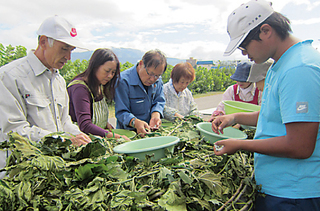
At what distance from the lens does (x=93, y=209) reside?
843mm

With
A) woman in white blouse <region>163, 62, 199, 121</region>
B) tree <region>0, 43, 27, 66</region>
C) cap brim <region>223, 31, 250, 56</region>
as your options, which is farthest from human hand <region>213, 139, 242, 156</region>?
tree <region>0, 43, 27, 66</region>

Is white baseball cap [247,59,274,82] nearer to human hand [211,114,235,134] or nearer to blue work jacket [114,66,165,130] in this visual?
human hand [211,114,235,134]

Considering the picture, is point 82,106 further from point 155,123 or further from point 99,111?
point 155,123

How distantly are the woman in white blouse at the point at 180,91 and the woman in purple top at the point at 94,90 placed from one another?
1013mm

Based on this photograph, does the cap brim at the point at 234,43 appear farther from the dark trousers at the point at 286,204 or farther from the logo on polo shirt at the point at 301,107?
the dark trousers at the point at 286,204

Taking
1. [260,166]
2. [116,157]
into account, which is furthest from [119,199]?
[260,166]

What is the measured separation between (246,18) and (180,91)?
7.33 feet

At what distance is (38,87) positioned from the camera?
174cm

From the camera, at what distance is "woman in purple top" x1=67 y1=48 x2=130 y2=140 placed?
221 centimetres

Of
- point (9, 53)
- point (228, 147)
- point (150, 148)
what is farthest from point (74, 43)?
point (9, 53)

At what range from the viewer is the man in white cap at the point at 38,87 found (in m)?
1.49

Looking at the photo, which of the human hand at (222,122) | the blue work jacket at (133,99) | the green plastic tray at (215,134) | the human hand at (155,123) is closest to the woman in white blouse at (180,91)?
the blue work jacket at (133,99)

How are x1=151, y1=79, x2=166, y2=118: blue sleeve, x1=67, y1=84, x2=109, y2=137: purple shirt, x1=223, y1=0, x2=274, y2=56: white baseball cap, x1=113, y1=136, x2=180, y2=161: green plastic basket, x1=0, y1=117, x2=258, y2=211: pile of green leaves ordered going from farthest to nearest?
x1=151, y1=79, x2=166, y2=118: blue sleeve
x1=67, y1=84, x2=109, y2=137: purple shirt
x1=113, y1=136, x2=180, y2=161: green plastic basket
x1=223, y1=0, x2=274, y2=56: white baseball cap
x1=0, y1=117, x2=258, y2=211: pile of green leaves

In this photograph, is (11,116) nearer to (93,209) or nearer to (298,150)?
(93,209)
